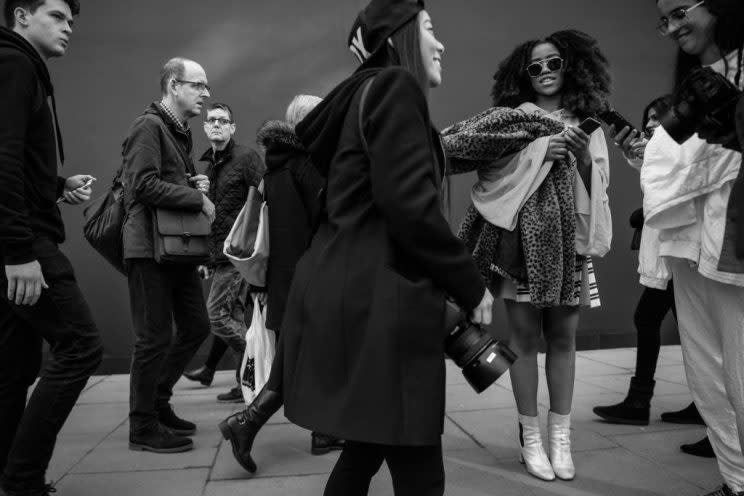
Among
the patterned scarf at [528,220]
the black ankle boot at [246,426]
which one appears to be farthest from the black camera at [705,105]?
the black ankle boot at [246,426]

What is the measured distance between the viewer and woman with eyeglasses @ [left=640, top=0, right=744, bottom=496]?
6.61 feet

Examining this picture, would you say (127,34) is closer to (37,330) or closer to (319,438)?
(37,330)

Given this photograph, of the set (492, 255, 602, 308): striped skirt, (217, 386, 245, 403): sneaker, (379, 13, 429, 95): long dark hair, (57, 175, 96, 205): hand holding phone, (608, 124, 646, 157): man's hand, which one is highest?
(379, 13, 429, 95): long dark hair

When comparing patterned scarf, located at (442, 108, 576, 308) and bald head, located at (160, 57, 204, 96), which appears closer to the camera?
patterned scarf, located at (442, 108, 576, 308)

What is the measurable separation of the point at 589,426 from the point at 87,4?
207 inches

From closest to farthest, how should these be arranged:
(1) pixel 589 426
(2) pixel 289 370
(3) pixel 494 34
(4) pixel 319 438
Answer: (2) pixel 289 370, (4) pixel 319 438, (1) pixel 589 426, (3) pixel 494 34

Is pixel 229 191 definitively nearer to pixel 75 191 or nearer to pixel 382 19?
pixel 75 191

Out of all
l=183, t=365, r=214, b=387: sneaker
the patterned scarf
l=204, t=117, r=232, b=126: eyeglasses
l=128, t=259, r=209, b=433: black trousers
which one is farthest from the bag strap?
l=183, t=365, r=214, b=387: sneaker

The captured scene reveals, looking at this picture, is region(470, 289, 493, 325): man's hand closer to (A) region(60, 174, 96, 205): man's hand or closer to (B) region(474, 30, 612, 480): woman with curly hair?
(B) region(474, 30, 612, 480): woman with curly hair

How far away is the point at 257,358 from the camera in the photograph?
10.1 ft

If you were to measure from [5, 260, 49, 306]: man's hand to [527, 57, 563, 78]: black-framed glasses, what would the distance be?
2.32m

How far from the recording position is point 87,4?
205 inches

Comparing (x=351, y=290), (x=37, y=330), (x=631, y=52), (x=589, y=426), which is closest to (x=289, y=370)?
(x=351, y=290)

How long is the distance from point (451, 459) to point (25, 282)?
2100 millimetres
